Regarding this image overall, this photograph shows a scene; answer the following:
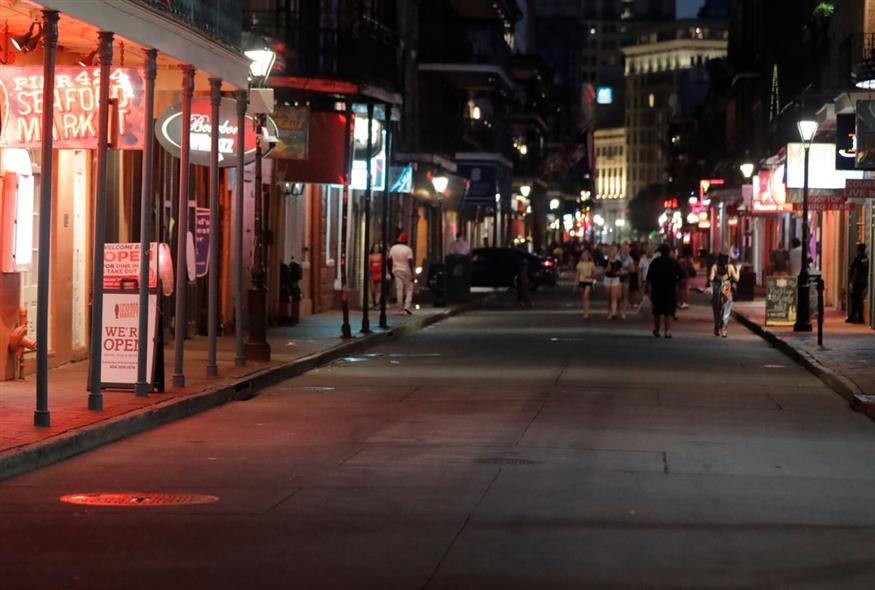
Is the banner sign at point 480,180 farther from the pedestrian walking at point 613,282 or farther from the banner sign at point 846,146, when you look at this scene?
the banner sign at point 846,146

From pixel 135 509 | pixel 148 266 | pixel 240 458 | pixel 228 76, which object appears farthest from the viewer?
pixel 228 76

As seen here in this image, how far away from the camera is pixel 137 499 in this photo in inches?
463

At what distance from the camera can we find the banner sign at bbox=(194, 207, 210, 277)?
974 inches

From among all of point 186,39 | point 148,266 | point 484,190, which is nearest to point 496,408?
point 148,266

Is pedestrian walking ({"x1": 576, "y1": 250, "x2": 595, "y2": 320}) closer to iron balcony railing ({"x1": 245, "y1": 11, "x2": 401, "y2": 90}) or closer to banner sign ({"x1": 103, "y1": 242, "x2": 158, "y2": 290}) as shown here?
iron balcony railing ({"x1": 245, "y1": 11, "x2": 401, "y2": 90})

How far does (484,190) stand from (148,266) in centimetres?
5121

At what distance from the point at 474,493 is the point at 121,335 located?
666cm

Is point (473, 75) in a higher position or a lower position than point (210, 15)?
higher

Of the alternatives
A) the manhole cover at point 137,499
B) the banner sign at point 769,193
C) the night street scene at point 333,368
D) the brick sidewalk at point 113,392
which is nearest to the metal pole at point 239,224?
the night street scene at point 333,368

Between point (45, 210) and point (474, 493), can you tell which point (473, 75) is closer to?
point (45, 210)

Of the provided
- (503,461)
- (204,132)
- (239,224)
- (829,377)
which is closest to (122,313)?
(204,132)

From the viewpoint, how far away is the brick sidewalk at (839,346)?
2233 cm

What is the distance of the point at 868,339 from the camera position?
3084 cm

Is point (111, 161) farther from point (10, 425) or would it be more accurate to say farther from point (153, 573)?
point (153, 573)
